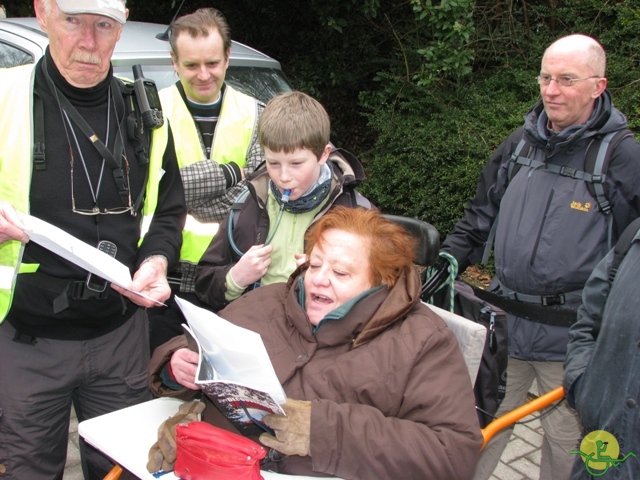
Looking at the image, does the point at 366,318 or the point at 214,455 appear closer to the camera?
the point at 214,455

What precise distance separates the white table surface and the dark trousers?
0.29 meters

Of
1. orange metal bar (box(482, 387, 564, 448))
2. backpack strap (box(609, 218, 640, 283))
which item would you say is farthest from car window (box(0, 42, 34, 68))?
backpack strap (box(609, 218, 640, 283))

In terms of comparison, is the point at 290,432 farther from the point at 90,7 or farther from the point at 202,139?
the point at 202,139

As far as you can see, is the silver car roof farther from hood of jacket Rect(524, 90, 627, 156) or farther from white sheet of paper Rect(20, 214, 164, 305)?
hood of jacket Rect(524, 90, 627, 156)

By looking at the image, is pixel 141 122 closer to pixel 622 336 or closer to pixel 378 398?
pixel 378 398

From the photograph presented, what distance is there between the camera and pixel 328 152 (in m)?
2.90

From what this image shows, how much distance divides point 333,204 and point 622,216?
127 centimetres

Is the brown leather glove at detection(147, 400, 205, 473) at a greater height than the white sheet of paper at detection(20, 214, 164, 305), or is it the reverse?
the white sheet of paper at detection(20, 214, 164, 305)

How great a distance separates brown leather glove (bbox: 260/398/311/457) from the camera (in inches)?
83.0

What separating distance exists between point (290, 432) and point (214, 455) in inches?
9.5

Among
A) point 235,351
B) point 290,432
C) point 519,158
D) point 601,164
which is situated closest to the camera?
point 235,351

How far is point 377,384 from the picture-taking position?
7.45ft

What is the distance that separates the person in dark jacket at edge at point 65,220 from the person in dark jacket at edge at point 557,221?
163 centimetres

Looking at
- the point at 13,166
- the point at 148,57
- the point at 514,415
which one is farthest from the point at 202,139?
the point at 514,415
